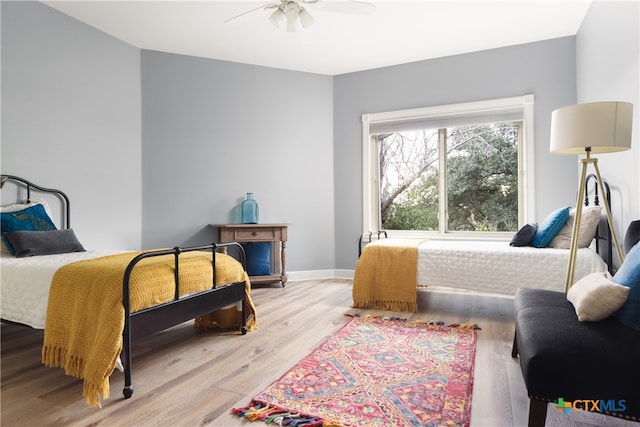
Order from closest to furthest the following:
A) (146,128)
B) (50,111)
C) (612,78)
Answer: (612,78)
(50,111)
(146,128)

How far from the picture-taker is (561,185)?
3.76 meters

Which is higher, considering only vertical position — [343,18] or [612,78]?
[343,18]

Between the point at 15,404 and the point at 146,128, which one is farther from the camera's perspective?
the point at 146,128

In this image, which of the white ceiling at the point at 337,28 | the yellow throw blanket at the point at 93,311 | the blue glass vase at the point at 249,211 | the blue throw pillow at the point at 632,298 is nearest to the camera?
the blue throw pillow at the point at 632,298

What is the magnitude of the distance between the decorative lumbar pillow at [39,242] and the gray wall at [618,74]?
Answer: 4.01 meters

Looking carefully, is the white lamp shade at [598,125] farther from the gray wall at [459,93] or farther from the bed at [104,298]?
the bed at [104,298]

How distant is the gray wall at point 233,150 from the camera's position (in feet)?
13.7

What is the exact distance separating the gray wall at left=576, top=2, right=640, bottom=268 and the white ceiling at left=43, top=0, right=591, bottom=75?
15.1 inches

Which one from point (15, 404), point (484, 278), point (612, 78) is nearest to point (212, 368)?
point (15, 404)

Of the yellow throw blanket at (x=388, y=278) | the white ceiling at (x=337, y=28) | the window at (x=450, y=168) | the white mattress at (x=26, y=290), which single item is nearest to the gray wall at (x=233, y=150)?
the white ceiling at (x=337, y=28)

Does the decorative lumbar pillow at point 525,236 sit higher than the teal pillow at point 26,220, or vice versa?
the teal pillow at point 26,220

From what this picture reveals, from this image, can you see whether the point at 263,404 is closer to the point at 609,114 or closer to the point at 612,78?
the point at 609,114

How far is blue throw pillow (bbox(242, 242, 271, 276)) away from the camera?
165 inches

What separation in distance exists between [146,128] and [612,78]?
4.39 m
